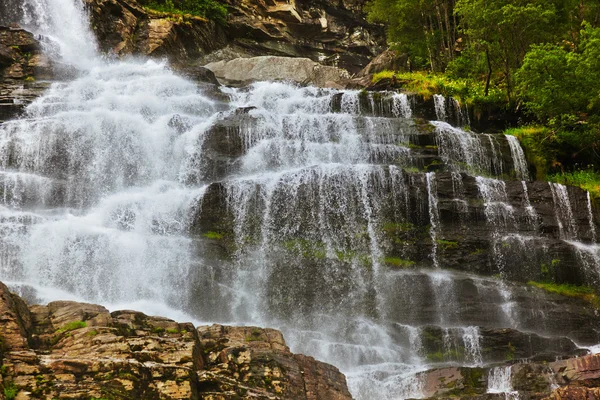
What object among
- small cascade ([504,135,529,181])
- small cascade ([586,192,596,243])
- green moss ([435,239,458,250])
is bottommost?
green moss ([435,239,458,250])

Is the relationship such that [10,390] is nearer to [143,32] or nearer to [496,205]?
[496,205]

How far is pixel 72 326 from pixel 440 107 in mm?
19265

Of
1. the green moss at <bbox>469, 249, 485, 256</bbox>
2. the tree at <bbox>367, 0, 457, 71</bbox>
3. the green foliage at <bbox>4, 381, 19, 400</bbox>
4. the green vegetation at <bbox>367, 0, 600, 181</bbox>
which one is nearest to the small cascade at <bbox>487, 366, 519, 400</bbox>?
the green moss at <bbox>469, 249, 485, 256</bbox>

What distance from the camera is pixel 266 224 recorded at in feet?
56.9

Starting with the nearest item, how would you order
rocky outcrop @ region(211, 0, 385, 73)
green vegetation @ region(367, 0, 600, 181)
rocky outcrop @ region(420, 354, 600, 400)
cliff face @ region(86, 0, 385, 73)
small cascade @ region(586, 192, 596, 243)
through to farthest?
rocky outcrop @ region(420, 354, 600, 400) → small cascade @ region(586, 192, 596, 243) → green vegetation @ region(367, 0, 600, 181) → cliff face @ region(86, 0, 385, 73) → rocky outcrop @ region(211, 0, 385, 73)

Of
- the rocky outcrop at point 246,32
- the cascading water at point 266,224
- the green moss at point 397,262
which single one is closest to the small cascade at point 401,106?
the cascading water at point 266,224

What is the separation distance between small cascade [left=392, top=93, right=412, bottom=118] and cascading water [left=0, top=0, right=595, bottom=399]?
262 centimetres

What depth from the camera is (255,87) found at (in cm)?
2798

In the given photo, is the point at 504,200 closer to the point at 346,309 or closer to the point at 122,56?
the point at 346,309

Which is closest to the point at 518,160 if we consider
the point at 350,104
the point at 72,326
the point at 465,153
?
the point at 465,153

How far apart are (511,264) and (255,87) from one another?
1628 centimetres

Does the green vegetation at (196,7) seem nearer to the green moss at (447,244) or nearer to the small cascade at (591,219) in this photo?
the green moss at (447,244)

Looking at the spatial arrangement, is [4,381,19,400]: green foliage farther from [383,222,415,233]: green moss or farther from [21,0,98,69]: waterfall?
[21,0,98,69]: waterfall

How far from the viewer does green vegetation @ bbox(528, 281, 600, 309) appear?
51.0 ft
